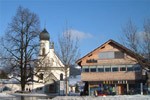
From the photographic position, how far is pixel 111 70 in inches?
1893

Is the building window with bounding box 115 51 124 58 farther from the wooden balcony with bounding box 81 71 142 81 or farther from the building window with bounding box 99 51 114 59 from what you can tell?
the wooden balcony with bounding box 81 71 142 81

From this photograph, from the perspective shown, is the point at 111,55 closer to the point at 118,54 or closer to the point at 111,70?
the point at 118,54

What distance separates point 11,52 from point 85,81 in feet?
50.9

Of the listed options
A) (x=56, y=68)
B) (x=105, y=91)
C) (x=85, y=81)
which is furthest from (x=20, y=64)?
(x=56, y=68)

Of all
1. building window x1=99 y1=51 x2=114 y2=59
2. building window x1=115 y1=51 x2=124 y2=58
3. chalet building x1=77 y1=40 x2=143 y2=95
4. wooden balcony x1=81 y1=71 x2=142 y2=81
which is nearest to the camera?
wooden balcony x1=81 y1=71 x2=142 y2=81

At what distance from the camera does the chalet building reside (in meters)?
47.4

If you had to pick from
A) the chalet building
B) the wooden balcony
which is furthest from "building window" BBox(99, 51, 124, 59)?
the wooden balcony

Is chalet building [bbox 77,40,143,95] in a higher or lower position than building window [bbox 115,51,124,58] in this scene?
lower

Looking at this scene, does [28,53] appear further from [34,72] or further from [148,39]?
[148,39]

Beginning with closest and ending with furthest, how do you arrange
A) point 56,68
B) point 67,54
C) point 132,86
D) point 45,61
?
point 67,54 < point 132,86 < point 45,61 < point 56,68

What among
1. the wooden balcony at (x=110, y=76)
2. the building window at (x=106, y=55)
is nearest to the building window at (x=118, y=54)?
the building window at (x=106, y=55)

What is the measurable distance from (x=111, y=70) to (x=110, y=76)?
961 millimetres

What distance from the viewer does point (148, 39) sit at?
1464 inches

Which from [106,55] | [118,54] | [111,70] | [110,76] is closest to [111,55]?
[106,55]
